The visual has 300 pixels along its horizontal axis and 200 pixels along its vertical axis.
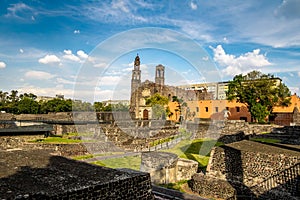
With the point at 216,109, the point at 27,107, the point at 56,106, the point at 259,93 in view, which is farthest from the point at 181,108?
the point at 27,107

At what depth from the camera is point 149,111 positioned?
1900 inches

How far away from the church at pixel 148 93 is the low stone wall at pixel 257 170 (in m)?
35.4

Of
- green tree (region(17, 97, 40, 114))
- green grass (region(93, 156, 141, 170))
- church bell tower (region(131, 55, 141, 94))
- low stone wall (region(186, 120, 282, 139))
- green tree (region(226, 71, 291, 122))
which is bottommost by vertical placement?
green grass (region(93, 156, 141, 170))

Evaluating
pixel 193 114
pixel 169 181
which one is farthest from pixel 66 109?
pixel 169 181

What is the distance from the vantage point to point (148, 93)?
53562 mm

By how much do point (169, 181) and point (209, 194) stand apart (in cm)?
223

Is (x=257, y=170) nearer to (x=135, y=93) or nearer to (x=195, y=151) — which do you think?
(x=195, y=151)

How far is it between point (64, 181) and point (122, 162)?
13.0 meters

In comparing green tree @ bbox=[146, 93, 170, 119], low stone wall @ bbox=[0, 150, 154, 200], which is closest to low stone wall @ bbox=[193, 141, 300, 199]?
low stone wall @ bbox=[0, 150, 154, 200]

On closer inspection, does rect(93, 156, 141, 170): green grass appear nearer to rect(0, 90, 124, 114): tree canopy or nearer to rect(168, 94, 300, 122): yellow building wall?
rect(168, 94, 300, 122): yellow building wall

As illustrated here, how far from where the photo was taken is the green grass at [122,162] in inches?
641

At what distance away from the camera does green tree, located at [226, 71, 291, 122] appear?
3065 centimetres

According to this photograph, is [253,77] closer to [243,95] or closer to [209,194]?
[243,95]

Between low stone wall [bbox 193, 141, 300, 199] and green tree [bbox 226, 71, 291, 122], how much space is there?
19.5m
